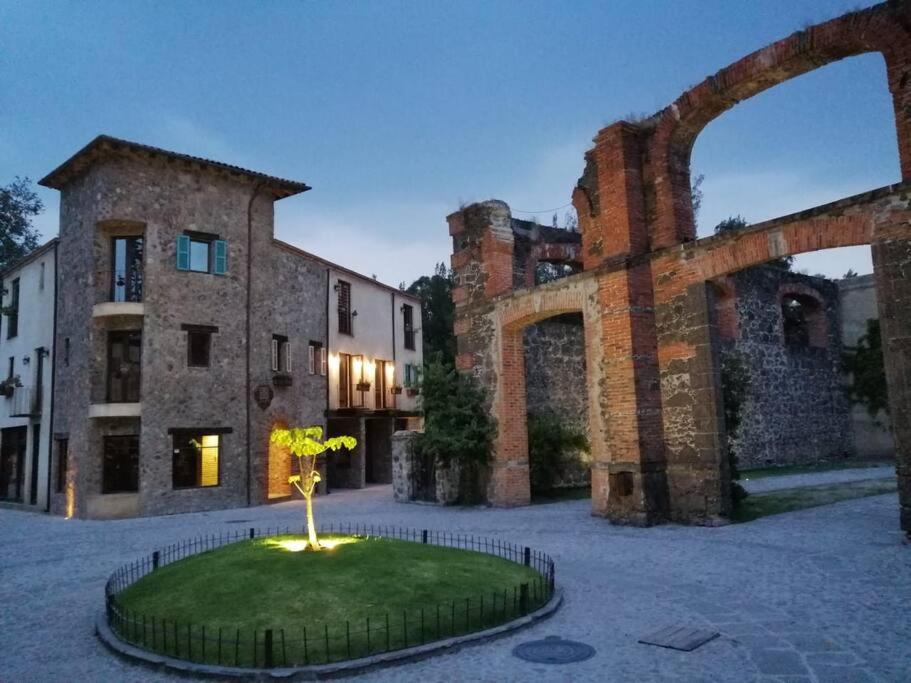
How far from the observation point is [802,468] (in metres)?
23.6

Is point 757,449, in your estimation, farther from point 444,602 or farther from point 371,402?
point 444,602

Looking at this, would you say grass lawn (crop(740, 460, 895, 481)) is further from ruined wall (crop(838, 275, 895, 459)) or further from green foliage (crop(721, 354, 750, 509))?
green foliage (crop(721, 354, 750, 509))

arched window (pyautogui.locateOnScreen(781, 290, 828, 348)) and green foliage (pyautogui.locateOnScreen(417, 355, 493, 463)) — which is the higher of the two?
arched window (pyautogui.locateOnScreen(781, 290, 828, 348))

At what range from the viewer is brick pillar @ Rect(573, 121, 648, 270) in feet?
44.8

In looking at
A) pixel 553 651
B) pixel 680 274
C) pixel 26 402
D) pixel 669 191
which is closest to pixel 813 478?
pixel 680 274

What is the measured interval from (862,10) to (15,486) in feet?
96.3

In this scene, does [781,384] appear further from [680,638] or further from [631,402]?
[680,638]

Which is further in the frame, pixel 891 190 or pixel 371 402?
pixel 371 402

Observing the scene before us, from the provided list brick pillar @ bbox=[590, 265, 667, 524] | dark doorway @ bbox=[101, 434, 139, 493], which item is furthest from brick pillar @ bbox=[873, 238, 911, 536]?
dark doorway @ bbox=[101, 434, 139, 493]

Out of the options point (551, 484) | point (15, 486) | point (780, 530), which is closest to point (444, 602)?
point (780, 530)

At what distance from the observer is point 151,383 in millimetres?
19406

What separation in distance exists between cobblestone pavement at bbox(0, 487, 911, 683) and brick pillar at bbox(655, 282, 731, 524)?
0.71 meters

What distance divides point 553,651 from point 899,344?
7506 millimetres

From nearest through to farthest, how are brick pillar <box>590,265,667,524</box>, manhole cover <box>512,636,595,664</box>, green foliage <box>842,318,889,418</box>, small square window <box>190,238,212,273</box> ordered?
manhole cover <box>512,636,595,664</box>, brick pillar <box>590,265,667,524</box>, small square window <box>190,238,212,273</box>, green foliage <box>842,318,889,418</box>
